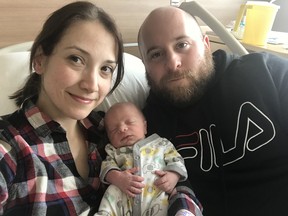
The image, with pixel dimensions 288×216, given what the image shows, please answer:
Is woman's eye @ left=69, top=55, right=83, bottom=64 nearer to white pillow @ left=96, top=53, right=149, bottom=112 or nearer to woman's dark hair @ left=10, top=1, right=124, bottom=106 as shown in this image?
woman's dark hair @ left=10, top=1, right=124, bottom=106

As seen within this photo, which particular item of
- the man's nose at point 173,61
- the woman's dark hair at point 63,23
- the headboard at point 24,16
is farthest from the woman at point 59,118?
the headboard at point 24,16

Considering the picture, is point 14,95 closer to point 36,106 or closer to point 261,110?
Result: point 36,106

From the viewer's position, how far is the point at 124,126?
1234 millimetres

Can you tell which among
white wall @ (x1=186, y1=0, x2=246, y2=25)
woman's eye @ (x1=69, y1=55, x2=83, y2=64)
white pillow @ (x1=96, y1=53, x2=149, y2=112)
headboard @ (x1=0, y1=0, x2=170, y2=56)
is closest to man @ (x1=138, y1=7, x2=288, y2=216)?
white pillow @ (x1=96, y1=53, x2=149, y2=112)

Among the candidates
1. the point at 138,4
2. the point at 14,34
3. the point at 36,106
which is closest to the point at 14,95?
the point at 36,106

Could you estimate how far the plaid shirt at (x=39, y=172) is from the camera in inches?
34.8

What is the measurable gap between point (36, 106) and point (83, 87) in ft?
0.65

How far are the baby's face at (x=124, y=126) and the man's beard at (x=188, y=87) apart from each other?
0.69 ft

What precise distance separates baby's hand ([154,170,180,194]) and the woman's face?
1.12 feet

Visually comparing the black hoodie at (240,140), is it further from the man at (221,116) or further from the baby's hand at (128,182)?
the baby's hand at (128,182)

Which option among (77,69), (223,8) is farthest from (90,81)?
(223,8)

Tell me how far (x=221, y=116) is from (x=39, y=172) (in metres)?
0.74

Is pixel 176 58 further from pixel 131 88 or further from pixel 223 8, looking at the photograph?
pixel 223 8

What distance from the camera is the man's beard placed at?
4.61ft
